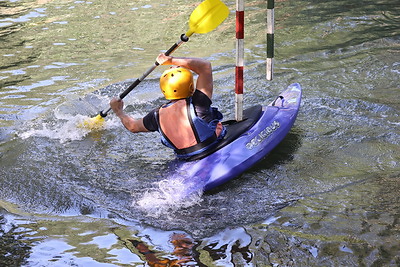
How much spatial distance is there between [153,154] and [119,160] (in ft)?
1.00

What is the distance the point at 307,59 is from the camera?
6.87m

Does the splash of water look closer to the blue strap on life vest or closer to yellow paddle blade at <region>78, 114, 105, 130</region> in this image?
yellow paddle blade at <region>78, 114, 105, 130</region>

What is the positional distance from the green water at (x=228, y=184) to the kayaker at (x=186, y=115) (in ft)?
1.15

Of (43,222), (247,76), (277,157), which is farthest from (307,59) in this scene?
(43,222)

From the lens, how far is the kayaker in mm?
4094

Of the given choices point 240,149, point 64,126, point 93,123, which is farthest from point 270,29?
point 64,126

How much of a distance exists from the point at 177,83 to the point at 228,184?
87 centimetres

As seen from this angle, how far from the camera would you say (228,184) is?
423 centimetres

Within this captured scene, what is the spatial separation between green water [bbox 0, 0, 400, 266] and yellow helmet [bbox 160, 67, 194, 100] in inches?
25.5

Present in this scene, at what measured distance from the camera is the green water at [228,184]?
11.1 ft

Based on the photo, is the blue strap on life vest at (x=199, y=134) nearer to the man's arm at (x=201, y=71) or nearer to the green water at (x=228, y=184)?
the man's arm at (x=201, y=71)

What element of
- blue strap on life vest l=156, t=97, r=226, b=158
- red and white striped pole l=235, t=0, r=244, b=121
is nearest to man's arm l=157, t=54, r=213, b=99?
blue strap on life vest l=156, t=97, r=226, b=158

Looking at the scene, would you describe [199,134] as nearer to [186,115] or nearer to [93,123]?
[186,115]

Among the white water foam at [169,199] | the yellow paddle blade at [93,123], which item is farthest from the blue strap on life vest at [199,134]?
the yellow paddle blade at [93,123]
